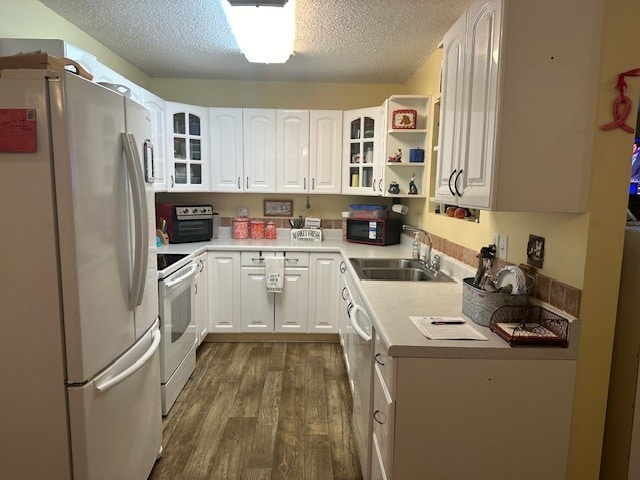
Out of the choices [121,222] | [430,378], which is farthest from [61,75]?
[430,378]

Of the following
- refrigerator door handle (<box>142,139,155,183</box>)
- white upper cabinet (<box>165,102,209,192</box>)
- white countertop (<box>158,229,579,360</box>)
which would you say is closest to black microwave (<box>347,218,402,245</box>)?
white countertop (<box>158,229,579,360</box>)

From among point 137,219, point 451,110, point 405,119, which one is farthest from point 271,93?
point 137,219

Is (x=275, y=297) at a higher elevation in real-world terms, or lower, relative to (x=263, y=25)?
lower

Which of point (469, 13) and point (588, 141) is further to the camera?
point (469, 13)

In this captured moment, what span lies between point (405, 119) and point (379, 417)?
231 centimetres

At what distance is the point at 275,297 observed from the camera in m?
3.56

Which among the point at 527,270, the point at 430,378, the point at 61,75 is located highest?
the point at 61,75

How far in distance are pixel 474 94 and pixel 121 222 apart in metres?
1.46

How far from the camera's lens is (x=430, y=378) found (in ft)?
4.38

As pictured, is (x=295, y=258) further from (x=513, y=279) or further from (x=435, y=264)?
(x=513, y=279)

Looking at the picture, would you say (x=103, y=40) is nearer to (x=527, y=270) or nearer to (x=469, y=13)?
(x=469, y=13)

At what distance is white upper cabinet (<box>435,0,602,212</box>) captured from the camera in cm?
Result: 128

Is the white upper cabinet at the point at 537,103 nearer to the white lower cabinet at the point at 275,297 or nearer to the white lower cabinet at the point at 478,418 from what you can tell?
the white lower cabinet at the point at 478,418

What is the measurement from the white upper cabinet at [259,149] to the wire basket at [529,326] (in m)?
2.65
